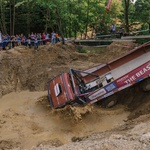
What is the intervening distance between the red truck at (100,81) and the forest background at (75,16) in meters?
12.7

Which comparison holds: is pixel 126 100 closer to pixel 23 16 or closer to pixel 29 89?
pixel 29 89

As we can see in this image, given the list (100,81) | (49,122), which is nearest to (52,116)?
(49,122)

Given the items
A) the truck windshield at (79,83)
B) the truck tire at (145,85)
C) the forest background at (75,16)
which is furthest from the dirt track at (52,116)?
the forest background at (75,16)

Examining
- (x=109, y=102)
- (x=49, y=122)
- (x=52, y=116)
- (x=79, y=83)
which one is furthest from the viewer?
(x=79, y=83)

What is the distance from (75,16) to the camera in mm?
25125

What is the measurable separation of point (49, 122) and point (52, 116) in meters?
0.34

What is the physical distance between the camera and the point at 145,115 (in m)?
9.08

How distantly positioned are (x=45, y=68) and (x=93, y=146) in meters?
9.18

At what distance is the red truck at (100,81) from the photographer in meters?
10.2

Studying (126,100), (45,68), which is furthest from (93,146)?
(45,68)

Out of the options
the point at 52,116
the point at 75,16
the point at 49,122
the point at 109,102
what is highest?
the point at 75,16

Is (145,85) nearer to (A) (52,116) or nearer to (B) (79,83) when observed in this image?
(B) (79,83)

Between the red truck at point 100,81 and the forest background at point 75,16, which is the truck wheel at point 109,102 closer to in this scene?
the red truck at point 100,81

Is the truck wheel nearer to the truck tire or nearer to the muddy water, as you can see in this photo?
the muddy water
